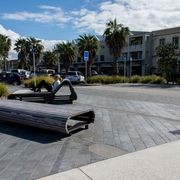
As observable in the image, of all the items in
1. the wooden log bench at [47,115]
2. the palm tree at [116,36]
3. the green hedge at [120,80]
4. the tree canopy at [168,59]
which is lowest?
the green hedge at [120,80]

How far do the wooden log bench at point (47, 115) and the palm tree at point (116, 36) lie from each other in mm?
34539

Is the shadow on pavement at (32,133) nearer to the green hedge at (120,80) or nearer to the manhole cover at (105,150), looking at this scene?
the manhole cover at (105,150)

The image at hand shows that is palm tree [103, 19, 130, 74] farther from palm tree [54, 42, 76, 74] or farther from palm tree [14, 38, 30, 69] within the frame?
palm tree [14, 38, 30, 69]

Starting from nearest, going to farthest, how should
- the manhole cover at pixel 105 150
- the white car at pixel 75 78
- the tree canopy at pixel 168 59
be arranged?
the manhole cover at pixel 105 150 → the tree canopy at pixel 168 59 → the white car at pixel 75 78

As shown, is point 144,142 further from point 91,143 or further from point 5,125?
point 5,125

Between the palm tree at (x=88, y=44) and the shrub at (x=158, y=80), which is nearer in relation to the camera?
the shrub at (x=158, y=80)

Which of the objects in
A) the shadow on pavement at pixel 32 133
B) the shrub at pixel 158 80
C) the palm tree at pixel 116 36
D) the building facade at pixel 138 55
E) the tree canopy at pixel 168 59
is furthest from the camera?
the building facade at pixel 138 55

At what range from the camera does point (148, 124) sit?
8922 mm

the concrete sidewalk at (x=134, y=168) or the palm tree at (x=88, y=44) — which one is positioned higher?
the palm tree at (x=88, y=44)

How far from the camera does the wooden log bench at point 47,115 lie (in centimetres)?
689

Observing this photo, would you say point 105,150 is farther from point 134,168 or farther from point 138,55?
point 138,55

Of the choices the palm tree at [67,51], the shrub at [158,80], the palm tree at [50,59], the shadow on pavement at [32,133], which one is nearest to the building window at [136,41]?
the palm tree at [67,51]

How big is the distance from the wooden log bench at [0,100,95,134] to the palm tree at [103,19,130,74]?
34.5 m

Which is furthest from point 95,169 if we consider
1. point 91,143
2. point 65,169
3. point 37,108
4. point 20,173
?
point 37,108
